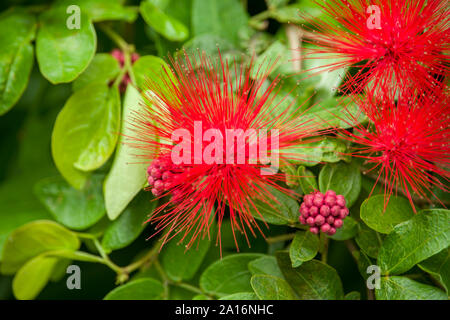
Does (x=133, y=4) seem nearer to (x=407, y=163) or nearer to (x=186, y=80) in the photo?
(x=186, y=80)

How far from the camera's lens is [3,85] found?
93cm

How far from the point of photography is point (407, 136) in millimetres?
792

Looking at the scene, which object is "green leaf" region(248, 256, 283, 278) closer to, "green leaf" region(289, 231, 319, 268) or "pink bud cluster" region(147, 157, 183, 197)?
"green leaf" region(289, 231, 319, 268)

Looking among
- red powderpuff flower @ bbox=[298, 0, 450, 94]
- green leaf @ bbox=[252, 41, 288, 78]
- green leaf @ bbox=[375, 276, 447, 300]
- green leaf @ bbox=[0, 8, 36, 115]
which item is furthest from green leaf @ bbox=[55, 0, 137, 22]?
green leaf @ bbox=[375, 276, 447, 300]

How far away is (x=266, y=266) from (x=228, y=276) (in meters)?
0.08

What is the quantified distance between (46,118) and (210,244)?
0.67 meters

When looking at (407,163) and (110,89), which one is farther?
(110,89)

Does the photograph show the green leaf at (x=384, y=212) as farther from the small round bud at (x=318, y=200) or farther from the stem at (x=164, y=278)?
the stem at (x=164, y=278)

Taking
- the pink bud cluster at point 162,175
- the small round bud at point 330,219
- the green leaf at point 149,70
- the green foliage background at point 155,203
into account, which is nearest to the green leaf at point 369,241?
the green foliage background at point 155,203

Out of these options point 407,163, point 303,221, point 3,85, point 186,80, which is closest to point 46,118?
point 3,85

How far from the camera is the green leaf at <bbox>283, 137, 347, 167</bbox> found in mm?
799

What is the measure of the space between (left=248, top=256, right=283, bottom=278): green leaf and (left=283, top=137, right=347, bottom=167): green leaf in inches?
7.7

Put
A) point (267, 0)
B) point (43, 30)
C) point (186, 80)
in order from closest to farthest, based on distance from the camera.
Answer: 1. point (186, 80)
2. point (43, 30)
3. point (267, 0)

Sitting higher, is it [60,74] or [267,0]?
[267,0]
